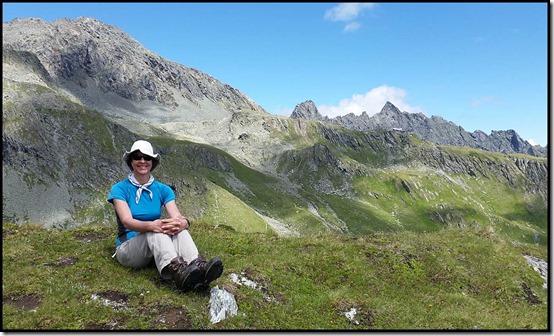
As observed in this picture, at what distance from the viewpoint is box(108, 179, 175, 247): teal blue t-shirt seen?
40.0 feet

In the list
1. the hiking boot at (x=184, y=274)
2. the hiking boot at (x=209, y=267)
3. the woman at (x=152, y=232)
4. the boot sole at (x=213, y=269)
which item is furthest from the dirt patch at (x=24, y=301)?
the boot sole at (x=213, y=269)

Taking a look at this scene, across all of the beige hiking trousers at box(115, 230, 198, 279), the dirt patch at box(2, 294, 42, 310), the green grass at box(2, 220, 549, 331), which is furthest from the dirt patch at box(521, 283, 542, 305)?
the dirt patch at box(2, 294, 42, 310)

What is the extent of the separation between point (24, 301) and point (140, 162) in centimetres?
523

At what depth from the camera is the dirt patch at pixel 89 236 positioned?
17641mm

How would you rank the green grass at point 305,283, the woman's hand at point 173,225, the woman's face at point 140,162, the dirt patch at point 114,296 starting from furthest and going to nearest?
1. the woman's face at point 140,162
2. the woman's hand at point 173,225
3. the dirt patch at point 114,296
4. the green grass at point 305,283

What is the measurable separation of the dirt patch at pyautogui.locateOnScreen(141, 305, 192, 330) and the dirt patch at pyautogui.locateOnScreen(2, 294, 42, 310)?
3.09m

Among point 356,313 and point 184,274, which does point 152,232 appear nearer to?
point 184,274

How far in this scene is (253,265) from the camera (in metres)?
15.1

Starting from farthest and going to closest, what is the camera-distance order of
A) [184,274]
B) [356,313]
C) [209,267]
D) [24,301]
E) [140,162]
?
[356,313], [140,162], [184,274], [209,267], [24,301]

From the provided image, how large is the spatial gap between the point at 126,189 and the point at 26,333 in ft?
15.7

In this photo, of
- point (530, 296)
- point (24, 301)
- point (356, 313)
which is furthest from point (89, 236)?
point (530, 296)

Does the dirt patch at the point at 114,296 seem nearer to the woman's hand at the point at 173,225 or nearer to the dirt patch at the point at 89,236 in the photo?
the woman's hand at the point at 173,225

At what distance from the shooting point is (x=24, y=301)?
10.8 metres

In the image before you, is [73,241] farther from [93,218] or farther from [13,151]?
[13,151]
